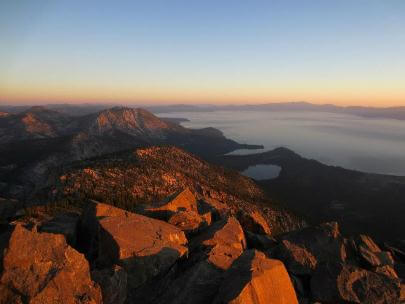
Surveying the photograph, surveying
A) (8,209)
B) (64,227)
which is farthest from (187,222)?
(8,209)

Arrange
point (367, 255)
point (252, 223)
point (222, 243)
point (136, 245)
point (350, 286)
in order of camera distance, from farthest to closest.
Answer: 1. point (252, 223)
2. point (367, 255)
3. point (222, 243)
4. point (136, 245)
5. point (350, 286)

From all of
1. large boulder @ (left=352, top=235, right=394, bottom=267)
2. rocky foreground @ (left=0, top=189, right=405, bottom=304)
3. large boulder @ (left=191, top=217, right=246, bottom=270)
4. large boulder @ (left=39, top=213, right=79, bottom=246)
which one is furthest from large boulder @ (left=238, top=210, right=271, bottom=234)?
large boulder @ (left=39, top=213, right=79, bottom=246)

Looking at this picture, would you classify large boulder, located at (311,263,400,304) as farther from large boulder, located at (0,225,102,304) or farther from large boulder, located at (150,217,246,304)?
large boulder, located at (0,225,102,304)

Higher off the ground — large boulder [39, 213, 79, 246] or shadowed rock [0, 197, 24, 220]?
large boulder [39, 213, 79, 246]

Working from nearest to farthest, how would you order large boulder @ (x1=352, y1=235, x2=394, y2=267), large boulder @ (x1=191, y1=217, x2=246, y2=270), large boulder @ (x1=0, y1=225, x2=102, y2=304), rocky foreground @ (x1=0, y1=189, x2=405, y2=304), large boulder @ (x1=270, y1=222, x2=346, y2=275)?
large boulder @ (x1=0, y1=225, x2=102, y2=304) < rocky foreground @ (x1=0, y1=189, x2=405, y2=304) < large boulder @ (x1=191, y1=217, x2=246, y2=270) < large boulder @ (x1=270, y1=222, x2=346, y2=275) < large boulder @ (x1=352, y1=235, x2=394, y2=267)

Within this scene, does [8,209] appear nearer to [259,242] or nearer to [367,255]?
[259,242]

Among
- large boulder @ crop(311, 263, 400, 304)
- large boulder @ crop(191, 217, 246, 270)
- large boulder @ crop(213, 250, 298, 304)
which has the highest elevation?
large boulder @ crop(213, 250, 298, 304)

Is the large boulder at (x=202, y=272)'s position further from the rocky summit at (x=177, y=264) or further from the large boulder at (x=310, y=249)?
the large boulder at (x=310, y=249)
